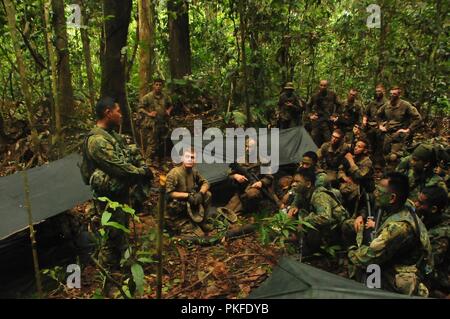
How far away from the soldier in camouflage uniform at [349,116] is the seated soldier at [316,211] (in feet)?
13.0

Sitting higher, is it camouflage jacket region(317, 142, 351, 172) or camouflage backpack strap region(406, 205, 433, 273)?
camouflage jacket region(317, 142, 351, 172)

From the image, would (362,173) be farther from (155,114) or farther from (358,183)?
(155,114)

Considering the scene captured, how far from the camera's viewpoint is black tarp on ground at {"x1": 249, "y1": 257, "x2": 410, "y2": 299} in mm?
2574

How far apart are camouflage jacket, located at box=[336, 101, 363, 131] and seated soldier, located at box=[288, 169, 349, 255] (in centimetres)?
401

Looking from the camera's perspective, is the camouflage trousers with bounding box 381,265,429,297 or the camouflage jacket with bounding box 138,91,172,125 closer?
the camouflage trousers with bounding box 381,265,429,297

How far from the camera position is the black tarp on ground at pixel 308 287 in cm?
257

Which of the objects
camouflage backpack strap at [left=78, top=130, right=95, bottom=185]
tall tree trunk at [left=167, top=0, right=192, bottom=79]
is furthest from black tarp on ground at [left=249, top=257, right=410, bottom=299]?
tall tree trunk at [left=167, top=0, right=192, bottom=79]

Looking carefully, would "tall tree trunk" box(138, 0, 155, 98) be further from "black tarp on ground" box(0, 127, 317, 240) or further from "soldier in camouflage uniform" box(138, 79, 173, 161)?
"black tarp on ground" box(0, 127, 317, 240)

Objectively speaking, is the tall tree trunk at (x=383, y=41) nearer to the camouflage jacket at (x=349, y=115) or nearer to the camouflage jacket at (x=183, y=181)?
the camouflage jacket at (x=349, y=115)

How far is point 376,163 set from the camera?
28.2 ft

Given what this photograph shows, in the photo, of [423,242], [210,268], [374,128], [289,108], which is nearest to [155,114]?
[289,108]

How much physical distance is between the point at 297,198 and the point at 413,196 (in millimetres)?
1750

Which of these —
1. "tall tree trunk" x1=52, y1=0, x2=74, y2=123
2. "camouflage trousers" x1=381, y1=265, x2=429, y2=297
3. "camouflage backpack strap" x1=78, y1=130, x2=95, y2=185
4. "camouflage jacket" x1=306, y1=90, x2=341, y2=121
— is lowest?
"camouflage trousers" x1=381, y1=265, x2=429, y2=297
